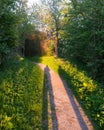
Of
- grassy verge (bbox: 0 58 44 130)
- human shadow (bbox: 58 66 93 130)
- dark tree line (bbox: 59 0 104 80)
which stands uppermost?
dark tree line (bbox: 59 0 104 80)

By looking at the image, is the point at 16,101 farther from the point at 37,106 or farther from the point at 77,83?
the point at 77,83

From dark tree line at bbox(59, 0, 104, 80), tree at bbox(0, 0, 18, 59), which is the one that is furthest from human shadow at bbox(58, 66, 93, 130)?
tree at bbox(0, 0, 18, 59)

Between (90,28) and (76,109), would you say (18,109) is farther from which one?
(90,28)

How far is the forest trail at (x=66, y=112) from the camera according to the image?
8688 millimetres

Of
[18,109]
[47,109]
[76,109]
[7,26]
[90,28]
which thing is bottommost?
[76,109]

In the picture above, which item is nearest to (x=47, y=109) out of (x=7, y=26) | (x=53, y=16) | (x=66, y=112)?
(x=66, y=112)

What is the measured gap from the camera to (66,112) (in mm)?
10094

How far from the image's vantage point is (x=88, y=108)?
10930 mm

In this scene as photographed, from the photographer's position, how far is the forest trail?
28.5 feet

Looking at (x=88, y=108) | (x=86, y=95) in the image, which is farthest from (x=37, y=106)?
(x=86, y=95)

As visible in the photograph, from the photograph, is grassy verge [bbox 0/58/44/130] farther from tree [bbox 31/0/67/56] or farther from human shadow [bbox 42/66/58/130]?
tree [bbox 31/0/67/56]

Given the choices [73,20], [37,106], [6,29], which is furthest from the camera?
[73,20]

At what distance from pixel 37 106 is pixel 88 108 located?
2.38 m

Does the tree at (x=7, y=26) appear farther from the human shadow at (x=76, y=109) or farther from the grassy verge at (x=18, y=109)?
the grassy verge at (x=18, y=109)
